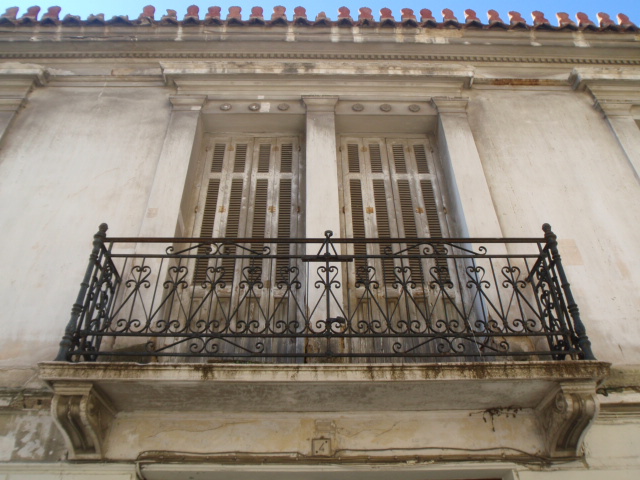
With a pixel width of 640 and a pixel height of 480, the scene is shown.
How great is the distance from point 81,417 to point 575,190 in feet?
19.1

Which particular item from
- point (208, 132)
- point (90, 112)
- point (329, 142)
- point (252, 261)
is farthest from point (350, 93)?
point (90, 112)

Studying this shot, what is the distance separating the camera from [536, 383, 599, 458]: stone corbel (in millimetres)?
4438

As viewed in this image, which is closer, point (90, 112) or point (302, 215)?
point (302, 215)

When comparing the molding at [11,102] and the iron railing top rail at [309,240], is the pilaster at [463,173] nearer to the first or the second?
the iron railing top rail at [309,240]

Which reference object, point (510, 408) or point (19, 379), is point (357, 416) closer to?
point (510, 408)

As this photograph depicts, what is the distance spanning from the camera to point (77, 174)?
22.2ft

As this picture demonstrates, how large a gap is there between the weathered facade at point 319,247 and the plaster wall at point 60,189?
3cm

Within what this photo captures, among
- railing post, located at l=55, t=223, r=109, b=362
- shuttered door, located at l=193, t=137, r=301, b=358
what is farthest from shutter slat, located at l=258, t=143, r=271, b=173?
railing post, located at l=55, t=223, r=109, b=362

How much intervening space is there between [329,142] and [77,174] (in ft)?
10.2

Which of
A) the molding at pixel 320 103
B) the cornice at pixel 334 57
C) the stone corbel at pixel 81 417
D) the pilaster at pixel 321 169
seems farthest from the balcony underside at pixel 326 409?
the cornice at pixel 334 57

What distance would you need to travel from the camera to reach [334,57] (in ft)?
26.7

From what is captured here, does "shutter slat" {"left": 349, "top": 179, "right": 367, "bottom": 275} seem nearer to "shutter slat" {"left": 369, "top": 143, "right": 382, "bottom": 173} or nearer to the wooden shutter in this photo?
the wooden shutter

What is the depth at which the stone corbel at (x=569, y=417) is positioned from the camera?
444 cm

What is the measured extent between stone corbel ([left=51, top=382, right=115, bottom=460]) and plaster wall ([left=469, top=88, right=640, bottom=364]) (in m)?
4.51
